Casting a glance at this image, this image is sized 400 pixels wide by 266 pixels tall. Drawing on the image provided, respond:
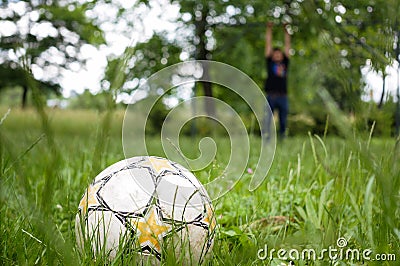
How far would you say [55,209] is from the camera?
1.91 metres

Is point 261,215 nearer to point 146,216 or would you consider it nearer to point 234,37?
point 146,216

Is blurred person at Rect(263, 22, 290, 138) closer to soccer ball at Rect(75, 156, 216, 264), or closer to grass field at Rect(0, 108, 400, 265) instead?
grass field at Rect(0, 108, 400, 265)

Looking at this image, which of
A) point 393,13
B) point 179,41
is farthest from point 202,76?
point 393,13

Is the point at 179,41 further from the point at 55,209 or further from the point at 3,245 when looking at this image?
the point at 3,245

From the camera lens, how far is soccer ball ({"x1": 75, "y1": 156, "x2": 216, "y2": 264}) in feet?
4.09

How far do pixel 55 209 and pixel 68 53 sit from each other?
9.66m

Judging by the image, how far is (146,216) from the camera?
128 centimetres

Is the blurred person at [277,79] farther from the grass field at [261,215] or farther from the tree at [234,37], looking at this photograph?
the grass field at [261,215]

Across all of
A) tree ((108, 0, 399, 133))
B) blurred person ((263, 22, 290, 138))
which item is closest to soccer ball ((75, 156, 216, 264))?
tree ((108, 0, 399, 133))

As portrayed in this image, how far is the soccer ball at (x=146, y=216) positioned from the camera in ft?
4.09

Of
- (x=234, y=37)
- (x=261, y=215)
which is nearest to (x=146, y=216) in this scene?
(x=261, y=215)

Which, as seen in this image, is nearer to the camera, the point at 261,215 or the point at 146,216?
the point at 146,216

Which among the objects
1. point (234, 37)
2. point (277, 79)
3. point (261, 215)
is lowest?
point (261, 215)

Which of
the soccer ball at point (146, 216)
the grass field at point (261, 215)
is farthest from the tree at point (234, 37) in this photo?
the soccer ball at point (146, 216)
